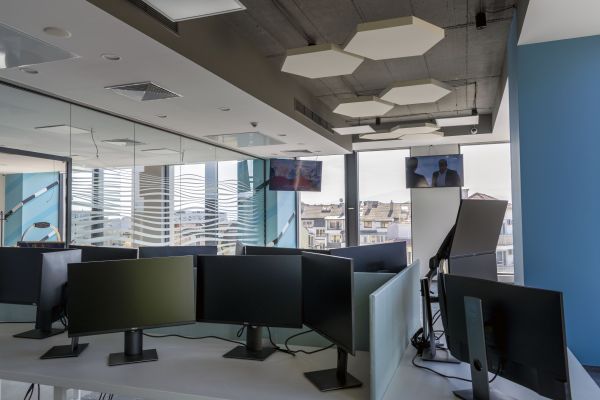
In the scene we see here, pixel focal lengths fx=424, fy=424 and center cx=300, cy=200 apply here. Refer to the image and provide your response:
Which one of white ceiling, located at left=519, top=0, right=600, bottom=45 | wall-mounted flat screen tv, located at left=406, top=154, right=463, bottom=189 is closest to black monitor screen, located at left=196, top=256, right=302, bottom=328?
white ceiling, located at left=519, top=0, right=600, bottom=45

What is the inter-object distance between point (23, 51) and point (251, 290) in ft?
8.29

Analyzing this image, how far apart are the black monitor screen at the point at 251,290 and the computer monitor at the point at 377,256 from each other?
0.48 metres

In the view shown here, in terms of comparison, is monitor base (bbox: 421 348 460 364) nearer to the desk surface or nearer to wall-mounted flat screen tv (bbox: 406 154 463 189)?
the desk surface

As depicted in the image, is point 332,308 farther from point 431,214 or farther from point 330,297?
point 431,214

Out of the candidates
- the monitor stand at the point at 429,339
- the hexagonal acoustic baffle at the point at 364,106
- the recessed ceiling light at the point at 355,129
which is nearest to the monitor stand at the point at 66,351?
the monitor stand at the point at 429,339

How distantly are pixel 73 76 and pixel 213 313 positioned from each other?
8.62ft

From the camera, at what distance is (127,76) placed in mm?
3639

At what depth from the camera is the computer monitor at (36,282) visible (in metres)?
2.44

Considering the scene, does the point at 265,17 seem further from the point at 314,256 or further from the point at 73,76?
the point at 314,256

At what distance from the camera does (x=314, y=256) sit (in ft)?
6.59

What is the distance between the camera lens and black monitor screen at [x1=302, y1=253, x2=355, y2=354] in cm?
172

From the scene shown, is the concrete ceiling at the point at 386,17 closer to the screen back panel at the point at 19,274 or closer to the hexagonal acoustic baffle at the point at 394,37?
the hexagonal acoustic baffle at the point at 394,37

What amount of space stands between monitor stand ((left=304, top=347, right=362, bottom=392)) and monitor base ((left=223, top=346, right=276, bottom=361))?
32cm

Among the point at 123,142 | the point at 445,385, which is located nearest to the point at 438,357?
the point at 445,385
